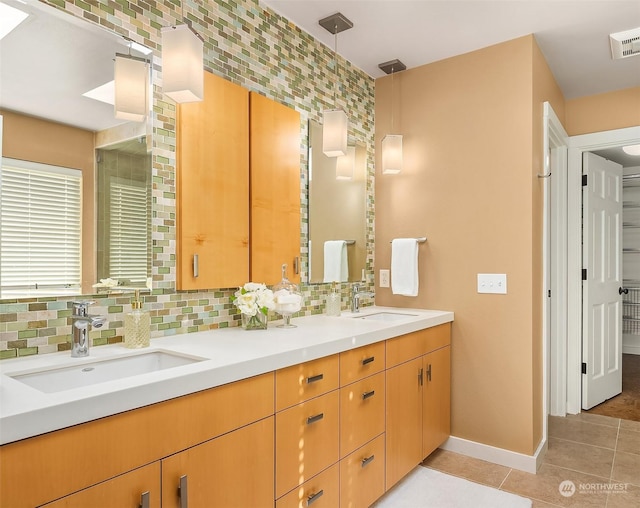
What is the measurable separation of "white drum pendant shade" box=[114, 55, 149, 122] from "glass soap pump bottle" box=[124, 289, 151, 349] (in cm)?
70

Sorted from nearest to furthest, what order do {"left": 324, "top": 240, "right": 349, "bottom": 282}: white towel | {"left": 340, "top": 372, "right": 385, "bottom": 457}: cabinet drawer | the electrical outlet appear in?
{"left": 340, "top": 372, "right": 385, "bottom": 457}: cabinet drawer < {"left": 324, "top": 240, "right": 349, "bottom": 282}: white towel < the electrical outlet

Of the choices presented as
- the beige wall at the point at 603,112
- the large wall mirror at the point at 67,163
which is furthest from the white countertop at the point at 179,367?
the beige wall at the point at 603,112

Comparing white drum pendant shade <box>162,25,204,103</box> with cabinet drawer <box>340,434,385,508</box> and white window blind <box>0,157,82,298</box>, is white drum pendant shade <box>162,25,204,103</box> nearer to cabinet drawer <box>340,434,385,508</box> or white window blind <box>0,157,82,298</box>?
white window blind <box>0,157,82,298</box>

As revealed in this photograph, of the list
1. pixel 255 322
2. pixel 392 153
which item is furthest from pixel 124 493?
pixel 392 153

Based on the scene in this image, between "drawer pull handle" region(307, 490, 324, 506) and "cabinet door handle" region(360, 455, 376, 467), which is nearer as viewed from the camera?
"drawer pull handle" region(307, 490, 324, 506)

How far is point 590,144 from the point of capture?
137 inches

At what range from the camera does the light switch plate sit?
2639mm

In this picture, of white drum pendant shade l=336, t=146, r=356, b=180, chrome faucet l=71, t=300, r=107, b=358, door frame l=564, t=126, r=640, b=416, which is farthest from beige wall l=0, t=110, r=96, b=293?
door frame l=564, t=126, r=640, b=416

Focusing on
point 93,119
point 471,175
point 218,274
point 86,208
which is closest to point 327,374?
point 218,274

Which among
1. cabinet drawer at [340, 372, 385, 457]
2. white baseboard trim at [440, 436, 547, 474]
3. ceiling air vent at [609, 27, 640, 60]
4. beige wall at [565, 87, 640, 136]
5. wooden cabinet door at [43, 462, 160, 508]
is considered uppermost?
ceiling air vent at [609, 27, 640, 60]

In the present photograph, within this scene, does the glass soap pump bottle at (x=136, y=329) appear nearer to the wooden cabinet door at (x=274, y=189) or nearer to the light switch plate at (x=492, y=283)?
the wooden cabinet door at (x=274, y=189)

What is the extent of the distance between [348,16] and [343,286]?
157cm

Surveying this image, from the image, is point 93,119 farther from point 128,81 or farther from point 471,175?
point 471,175

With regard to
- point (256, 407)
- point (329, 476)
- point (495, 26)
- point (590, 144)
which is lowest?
point (329, 476)
